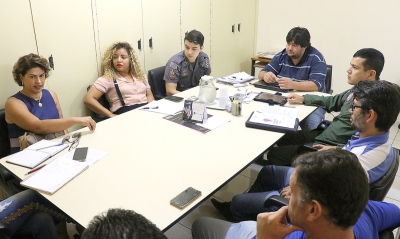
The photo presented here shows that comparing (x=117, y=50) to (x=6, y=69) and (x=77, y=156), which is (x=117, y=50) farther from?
(x=77, y=156)

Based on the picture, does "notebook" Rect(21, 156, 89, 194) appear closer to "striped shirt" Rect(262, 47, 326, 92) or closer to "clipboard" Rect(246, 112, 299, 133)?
"clipboard" Rect(246, 112, 299, 133)

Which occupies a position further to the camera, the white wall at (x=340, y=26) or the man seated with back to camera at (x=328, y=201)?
the white wall at (x=340, y=26)

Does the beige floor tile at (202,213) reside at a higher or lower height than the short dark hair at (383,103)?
lower

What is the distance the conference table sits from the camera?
1326 millimetres

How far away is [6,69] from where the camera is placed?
95.0 inches

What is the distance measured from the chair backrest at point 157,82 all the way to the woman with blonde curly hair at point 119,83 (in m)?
0.22

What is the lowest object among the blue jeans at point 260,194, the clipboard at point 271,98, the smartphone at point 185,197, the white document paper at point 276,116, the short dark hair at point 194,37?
the blue jeans at point 260,194

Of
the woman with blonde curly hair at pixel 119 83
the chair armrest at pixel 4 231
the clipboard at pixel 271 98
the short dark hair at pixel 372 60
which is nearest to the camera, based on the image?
the chair armrest at pixel 4 231

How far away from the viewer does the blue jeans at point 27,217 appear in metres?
1.51

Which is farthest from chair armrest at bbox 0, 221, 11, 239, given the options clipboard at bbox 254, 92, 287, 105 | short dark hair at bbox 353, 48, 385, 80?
short dark hair at bbox 353, 48, 385, 80

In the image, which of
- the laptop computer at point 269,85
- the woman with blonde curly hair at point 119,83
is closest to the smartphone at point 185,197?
the woman with blonde curly hair at point 119,83

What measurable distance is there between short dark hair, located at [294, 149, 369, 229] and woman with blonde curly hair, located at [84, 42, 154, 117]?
2195 millimetres

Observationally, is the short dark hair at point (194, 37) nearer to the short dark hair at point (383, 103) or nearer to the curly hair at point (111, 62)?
the curly hair at point (111, 62)

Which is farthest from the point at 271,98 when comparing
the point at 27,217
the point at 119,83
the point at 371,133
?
the point at 27,217
